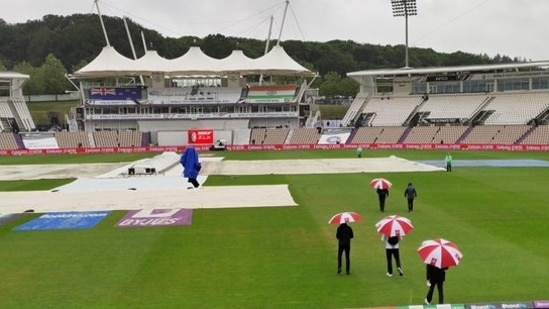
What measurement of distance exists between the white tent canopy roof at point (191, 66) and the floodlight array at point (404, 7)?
58.2 feet

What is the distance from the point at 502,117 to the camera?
86312mm

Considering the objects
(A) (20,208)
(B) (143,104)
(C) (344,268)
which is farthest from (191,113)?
(C) (344,268)

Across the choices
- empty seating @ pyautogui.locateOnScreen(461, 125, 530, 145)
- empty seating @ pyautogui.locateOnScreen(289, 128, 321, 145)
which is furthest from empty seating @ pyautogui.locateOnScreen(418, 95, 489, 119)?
empty seating @ pyautogui.locateOnScreen(289, 128, 321, 145)

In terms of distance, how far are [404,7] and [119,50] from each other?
100 meters

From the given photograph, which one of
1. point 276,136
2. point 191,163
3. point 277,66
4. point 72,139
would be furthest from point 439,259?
point 277,66

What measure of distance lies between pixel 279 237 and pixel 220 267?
4.75 metres

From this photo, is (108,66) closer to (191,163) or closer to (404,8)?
(404,8)

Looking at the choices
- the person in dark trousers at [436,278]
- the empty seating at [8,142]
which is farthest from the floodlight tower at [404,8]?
the person in dark trousers at [436,278]

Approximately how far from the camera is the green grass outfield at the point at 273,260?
1412 cm

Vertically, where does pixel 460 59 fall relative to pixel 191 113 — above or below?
above

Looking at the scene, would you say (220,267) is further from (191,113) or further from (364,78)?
(364,78)

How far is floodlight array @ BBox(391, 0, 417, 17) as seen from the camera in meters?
93.1

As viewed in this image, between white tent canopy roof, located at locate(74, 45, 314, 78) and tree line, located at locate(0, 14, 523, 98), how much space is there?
57117 mm

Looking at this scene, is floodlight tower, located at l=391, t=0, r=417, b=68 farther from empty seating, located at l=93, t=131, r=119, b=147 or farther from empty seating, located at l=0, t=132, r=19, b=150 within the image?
empty seating, located at l=0, t=132, r=19, b=150
